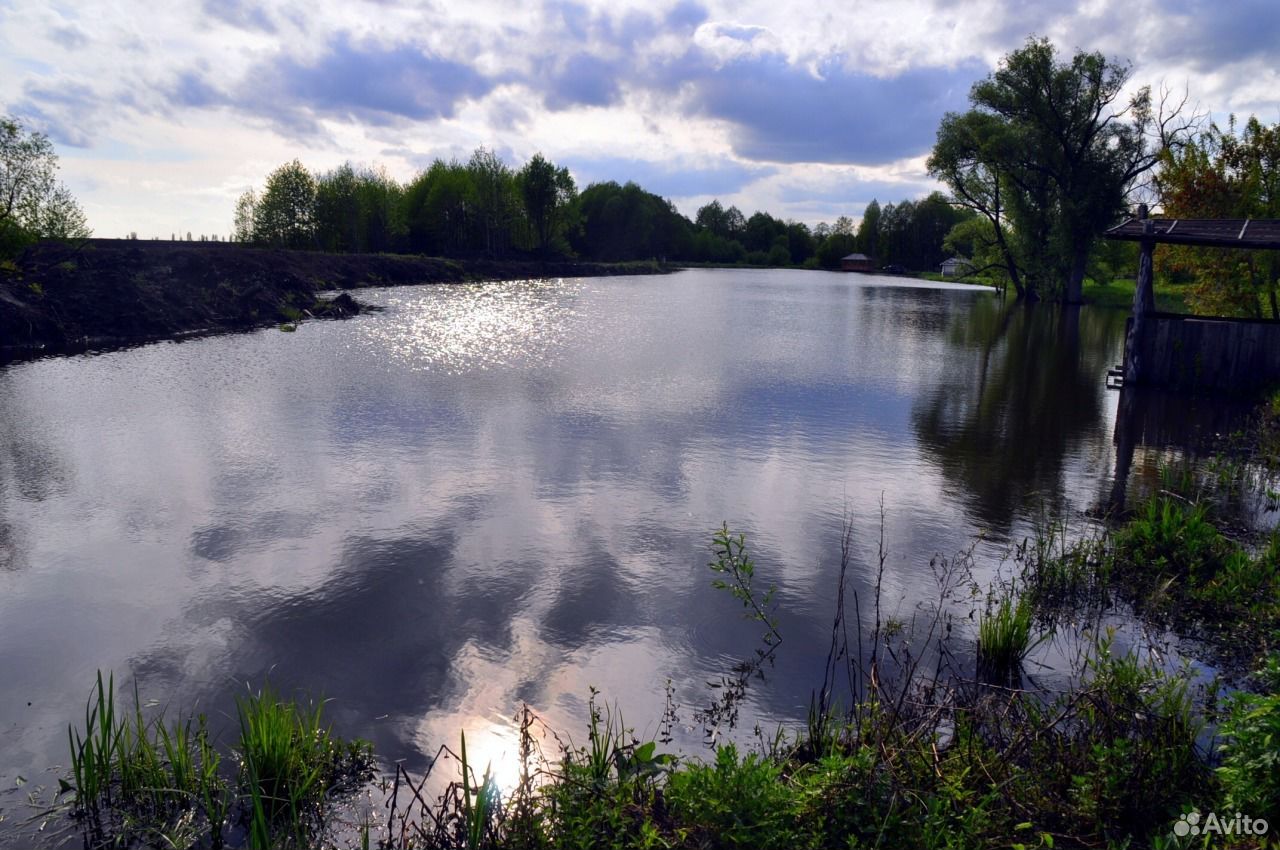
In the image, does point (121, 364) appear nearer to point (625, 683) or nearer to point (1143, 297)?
point (625, 683)

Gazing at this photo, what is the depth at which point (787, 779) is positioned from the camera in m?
5.32

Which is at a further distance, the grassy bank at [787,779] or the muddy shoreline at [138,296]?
the muddy shoreline at [138,296]

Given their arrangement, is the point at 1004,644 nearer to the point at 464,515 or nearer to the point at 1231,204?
the point at 464,515

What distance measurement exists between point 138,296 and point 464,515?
97.6 feet

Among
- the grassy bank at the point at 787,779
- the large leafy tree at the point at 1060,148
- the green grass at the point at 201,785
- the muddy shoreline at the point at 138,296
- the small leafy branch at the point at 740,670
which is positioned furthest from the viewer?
the large leafy tree at the point at 1060,148

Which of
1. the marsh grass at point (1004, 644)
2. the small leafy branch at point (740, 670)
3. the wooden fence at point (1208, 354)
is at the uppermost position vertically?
the wooden fence at point (1208, 354)

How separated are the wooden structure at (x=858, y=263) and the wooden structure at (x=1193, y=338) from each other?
131657mm

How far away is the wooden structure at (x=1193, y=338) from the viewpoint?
1892 centimetres

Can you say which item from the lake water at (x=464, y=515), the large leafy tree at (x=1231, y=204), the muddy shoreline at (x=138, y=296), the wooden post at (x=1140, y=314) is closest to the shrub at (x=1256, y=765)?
the lake water at (x=464, y=515)

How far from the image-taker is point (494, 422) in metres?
17.7

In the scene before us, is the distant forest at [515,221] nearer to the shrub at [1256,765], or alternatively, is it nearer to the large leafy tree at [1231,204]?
the large leafy tree at [1231,204]

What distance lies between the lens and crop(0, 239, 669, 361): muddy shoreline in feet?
95.3

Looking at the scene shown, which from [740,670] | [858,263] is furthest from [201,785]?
[858,263]

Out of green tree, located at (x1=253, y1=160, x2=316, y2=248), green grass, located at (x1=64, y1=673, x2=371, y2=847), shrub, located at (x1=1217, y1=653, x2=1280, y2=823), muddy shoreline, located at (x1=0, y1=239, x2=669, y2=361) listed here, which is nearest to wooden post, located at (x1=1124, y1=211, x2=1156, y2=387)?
shrub, located at (x1=1217, y1=653, x2=1280, y2=823)
